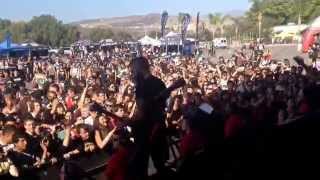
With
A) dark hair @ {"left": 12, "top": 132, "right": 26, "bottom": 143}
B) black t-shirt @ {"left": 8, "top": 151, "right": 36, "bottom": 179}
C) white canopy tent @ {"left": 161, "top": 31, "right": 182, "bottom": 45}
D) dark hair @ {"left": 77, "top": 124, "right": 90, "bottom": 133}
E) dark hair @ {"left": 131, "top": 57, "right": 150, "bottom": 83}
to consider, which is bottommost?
black t-shirt @ {"left": 8, "top": 151, "right": 36, "bottom": 179}

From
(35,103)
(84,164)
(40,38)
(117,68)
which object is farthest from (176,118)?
(40,38)

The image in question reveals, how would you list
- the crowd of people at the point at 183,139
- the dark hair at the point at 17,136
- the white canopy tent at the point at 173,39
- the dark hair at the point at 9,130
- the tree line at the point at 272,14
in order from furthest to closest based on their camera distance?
the tree line at the point at 272,14 → the white canopy tent at the point at 173,39 → the dark hair at the point at 9,130 → the dark hair at the point at 17,136 → the crowd of people at the point at 183,139

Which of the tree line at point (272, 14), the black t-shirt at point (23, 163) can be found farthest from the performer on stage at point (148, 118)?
the tree line at point (272, 14)

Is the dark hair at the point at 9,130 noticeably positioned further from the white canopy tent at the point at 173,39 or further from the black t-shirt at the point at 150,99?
the white canopy tent at the point at 173,39

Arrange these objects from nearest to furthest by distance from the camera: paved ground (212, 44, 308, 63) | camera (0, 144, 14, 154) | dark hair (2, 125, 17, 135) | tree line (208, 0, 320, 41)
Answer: camera (0, 144, 14, 154) → dark hair (2, 125, 17, 135) → paved ground (212, 44, 308, 63) → tree line (208, 0, 320, 41)

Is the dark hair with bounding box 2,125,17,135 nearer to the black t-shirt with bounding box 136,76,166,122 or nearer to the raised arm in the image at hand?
the raised arm

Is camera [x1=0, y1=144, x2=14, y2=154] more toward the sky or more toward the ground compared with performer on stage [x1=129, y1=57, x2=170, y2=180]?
more toward the ground

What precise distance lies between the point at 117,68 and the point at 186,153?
943 inches

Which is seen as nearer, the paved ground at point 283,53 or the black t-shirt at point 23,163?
the black t-shirt at point 23,163

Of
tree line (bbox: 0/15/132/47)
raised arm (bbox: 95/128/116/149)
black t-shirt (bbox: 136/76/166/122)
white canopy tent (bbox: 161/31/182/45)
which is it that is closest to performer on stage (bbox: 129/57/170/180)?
black t-shirt (bbox: 136/76/166/122)

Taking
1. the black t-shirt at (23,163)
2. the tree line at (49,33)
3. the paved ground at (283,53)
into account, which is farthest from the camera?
the tree line at (49,33)

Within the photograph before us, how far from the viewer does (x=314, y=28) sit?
25312 millimetres

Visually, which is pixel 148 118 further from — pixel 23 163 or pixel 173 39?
pixel 173 39

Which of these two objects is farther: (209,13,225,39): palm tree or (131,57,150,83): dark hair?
(209,13,225,39): palm tree
